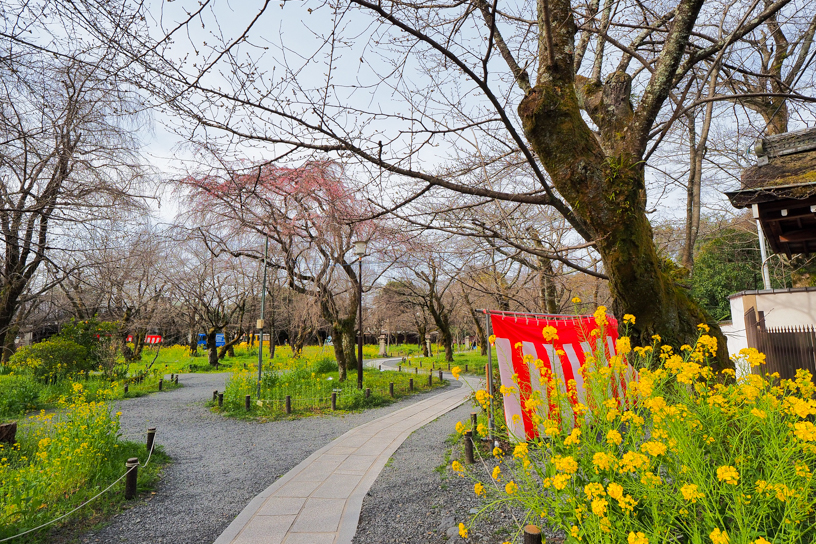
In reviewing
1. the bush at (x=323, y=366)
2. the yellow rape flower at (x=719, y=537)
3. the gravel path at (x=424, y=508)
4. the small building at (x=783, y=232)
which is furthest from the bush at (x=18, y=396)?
the small building at (x=783, y=232)

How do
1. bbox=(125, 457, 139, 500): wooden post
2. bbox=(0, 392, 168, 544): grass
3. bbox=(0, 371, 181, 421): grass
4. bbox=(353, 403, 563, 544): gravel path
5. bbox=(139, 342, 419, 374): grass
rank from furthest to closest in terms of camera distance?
1. bbox=(139, 342, 419, 374): grass
2. bbox=(0, 371, 181, 421): grass
3. bbox=(125, 457, 139, 500): wooden post
4. bbox=(0, 392, 168, 544): grass
5. bbox=(353, 403, 563, 544): gravel path

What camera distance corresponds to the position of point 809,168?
21.2ft

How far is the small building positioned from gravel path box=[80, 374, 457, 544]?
23.4 feet

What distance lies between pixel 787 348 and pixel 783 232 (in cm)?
219

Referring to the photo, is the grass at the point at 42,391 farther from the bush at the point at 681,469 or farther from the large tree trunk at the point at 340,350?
the bush at the point at 681,469

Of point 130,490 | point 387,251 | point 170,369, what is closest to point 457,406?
point 387,251

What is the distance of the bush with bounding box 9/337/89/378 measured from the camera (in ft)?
42.0

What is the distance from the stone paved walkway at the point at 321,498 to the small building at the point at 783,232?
204 inches

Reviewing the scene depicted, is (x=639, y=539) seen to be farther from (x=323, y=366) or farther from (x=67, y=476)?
(x=323, y=366)

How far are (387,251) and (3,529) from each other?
12274 mm

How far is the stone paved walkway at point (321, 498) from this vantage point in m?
3.85

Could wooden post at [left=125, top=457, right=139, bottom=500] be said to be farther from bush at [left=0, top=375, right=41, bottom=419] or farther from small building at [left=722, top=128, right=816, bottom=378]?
small building at [left=722, top=128, right=816, bottom=378]

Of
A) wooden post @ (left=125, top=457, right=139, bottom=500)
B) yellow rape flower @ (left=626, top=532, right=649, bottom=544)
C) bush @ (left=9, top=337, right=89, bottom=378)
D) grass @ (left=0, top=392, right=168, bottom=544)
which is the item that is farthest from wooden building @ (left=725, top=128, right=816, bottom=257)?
bush @ (left=9, top=337, right=89, bottom=378)

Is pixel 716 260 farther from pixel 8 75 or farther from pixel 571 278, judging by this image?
pixel 8 75
